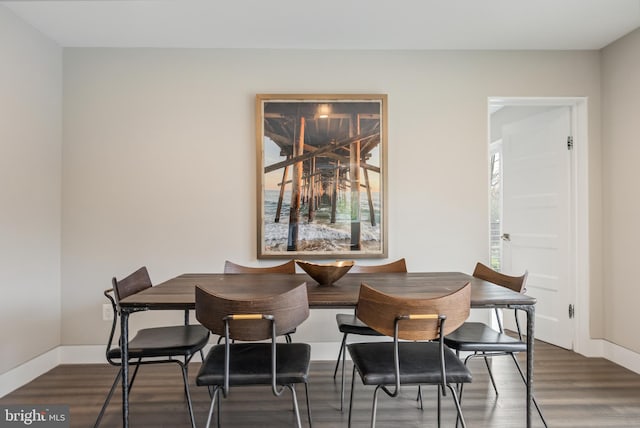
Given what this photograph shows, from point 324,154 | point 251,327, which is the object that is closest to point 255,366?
point 251,327

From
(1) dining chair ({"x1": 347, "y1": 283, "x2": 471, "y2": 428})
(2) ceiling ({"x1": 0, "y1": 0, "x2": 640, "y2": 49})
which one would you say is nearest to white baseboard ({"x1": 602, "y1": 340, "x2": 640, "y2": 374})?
(1) dining chair ({"x1": 347, "y1": 283, "x2": 471, "y2": 428})

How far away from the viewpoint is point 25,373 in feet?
7.97

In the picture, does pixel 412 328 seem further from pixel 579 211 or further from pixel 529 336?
pixel 579 211

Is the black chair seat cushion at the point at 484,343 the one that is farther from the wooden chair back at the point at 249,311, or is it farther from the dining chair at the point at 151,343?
the dining chair at the point at 151,343

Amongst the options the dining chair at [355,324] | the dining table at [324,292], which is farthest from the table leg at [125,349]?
the dining chair at [355,324]

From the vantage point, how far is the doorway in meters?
2.98

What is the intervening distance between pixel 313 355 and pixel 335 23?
2.48 meters

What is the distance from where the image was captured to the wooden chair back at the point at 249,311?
1406 millimetres

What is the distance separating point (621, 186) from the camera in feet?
8.97

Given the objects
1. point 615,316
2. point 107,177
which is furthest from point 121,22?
point 615,316

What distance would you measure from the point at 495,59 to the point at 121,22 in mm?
2830

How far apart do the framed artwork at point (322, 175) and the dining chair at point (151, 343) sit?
3.12 feet

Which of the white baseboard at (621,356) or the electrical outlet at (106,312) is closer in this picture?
the white baseboard at (621,356)

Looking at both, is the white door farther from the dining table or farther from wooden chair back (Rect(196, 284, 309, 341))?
wooden chair back (Rect(196, 284, 309, 341))
